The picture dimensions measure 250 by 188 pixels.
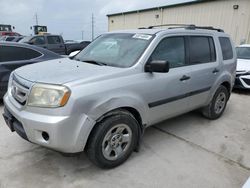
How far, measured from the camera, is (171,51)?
10.7ft

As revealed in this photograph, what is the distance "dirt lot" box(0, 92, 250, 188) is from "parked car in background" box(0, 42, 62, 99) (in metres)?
1.30

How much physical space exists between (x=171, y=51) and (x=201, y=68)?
2.37 ft

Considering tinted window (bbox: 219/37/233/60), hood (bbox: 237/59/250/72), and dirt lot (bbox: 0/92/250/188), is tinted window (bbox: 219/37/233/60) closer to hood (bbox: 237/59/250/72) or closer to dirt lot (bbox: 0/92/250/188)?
dirt lot (bbox: 0/92/250/188)

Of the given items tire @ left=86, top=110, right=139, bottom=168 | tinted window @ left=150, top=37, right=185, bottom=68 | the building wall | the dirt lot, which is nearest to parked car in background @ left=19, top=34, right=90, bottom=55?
the dirt lot

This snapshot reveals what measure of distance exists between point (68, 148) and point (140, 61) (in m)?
1.35

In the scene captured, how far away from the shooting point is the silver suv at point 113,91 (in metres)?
2.26

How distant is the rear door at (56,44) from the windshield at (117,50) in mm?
9071

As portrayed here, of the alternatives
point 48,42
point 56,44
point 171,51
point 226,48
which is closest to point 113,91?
point 171,51

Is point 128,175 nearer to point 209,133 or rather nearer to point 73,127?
point 73,127

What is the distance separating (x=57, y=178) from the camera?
256cm

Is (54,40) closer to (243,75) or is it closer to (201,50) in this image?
(243,75)

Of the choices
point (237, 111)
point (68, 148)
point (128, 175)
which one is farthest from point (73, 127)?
point (237, 111)

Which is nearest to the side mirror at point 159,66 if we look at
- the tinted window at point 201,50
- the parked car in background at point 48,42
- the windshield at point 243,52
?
the tinted window at point 201,50

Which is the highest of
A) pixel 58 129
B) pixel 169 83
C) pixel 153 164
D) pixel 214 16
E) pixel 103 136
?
pixel 214 16
